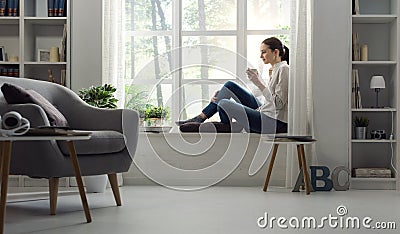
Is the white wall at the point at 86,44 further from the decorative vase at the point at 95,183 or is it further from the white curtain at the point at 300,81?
the white curtain at the point at 300,81

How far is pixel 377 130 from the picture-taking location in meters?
5.92

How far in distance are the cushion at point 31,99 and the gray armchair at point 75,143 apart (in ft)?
0.25

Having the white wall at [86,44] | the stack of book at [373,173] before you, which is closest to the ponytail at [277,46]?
the stack of book at [373,173]

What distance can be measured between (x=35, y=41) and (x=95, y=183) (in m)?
1.75

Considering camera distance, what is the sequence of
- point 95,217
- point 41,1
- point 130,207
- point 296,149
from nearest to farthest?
point 95,217, point 130,207, point 296,149, point 41,1

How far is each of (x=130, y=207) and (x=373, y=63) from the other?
2.63 metres

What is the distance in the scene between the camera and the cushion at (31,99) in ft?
12.7

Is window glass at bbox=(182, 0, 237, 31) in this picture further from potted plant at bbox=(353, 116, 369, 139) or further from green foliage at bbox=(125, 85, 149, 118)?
potted plant at bbox=(353, 116, 369, 139)

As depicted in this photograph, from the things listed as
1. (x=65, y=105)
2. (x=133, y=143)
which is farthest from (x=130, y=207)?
(x=65, y=105)

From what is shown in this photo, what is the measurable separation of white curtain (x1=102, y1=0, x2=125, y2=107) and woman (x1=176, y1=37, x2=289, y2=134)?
0.64 metres

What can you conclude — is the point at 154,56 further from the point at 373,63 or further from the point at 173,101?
the point at 373,63

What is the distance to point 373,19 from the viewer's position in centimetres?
577

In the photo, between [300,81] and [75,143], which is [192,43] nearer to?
[300,81]

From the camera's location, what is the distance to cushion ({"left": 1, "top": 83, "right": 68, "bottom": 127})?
3857 mm
